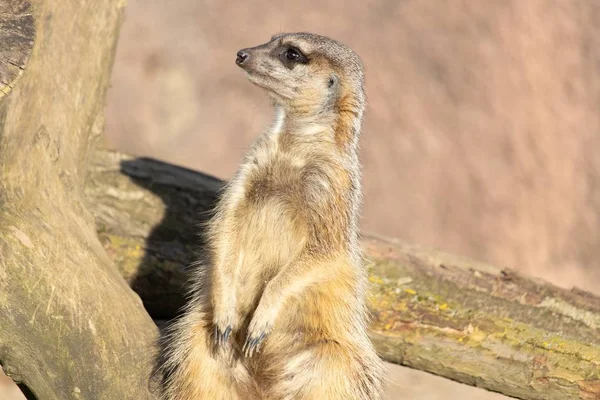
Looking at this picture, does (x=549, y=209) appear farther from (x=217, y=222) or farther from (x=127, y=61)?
(x=217, y=222)

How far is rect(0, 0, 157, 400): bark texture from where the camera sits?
252 cm

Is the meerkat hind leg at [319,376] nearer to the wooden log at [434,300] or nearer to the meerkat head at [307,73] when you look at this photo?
the wooden log at [434,300]

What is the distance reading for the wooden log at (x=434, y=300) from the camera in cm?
336

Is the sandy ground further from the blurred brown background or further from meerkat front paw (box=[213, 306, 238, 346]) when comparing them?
meerkat front paw (box=[213, 306, 238, 346])

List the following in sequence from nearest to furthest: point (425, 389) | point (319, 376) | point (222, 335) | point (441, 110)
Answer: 1. point (319, 376)
2. point (222, 335)
3. point (425, 389)
4. point (441, 110)

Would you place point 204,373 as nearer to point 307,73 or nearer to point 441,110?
point 307,73

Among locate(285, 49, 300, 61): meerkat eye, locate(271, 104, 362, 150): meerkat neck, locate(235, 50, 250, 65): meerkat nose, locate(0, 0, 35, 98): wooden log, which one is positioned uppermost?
locate(285, 49, 300, 61): meerkat eye

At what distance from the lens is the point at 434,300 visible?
3443mm

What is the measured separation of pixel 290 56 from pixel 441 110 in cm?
414

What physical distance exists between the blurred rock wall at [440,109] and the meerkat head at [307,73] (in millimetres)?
3794

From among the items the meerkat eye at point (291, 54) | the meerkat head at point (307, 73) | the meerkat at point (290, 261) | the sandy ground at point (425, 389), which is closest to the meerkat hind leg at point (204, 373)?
the meerkat at point (290, 261)

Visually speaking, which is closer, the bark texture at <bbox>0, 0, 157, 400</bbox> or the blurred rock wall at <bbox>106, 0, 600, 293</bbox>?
the bark texture at <bbox>0, 0, 157, 400</bbox>

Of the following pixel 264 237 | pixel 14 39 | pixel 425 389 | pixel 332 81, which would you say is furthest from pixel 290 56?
pixel 425 389

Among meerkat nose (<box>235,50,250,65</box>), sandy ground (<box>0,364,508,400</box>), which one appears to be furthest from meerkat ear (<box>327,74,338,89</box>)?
sandy ground (<box>0,364,508,400</box>)
